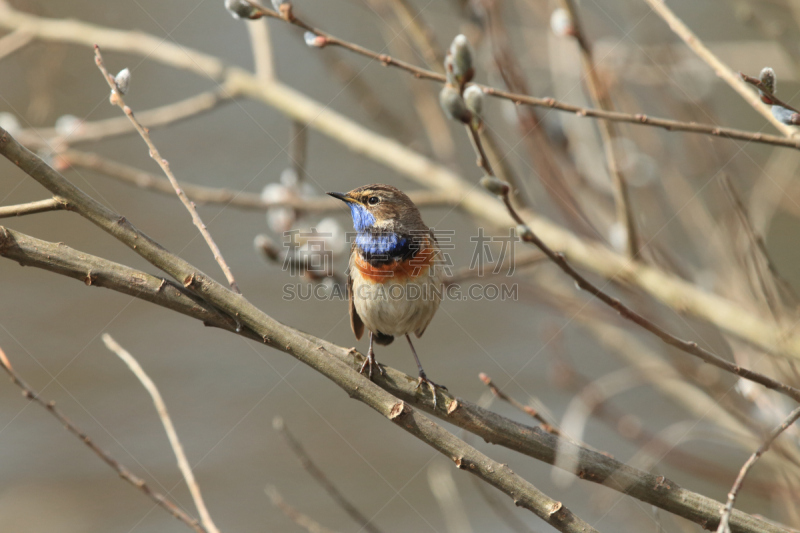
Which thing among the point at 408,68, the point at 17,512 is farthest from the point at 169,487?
the point at 408,68

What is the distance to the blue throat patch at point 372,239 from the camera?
4.10 metres

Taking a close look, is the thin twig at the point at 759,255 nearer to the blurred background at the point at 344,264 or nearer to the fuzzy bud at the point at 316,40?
the blurred background at the point at 344,264

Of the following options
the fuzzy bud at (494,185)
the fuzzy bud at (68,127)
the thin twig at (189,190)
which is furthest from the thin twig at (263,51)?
the fuzzy bud at (494,185)

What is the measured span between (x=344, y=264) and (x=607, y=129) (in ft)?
14.7

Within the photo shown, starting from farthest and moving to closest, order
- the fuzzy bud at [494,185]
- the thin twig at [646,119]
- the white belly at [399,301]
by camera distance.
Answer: the white belly at [399,301]
the thin twig at [646,119]
the fuzzy bud at [494,185]

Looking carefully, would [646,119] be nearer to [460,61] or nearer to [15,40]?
[460,61]

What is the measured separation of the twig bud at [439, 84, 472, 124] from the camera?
212 centimetres

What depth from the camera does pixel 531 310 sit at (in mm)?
9086

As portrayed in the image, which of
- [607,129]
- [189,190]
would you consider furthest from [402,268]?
[189,190]

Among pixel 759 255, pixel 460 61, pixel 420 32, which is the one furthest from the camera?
pixel 420 32

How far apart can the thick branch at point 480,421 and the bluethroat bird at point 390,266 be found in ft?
4.27

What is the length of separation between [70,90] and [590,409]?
6725mm

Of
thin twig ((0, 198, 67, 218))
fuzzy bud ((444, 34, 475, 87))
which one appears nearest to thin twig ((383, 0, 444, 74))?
fuzzy bud ((444, 34, 475, 87))

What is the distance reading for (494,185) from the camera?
2092mm
